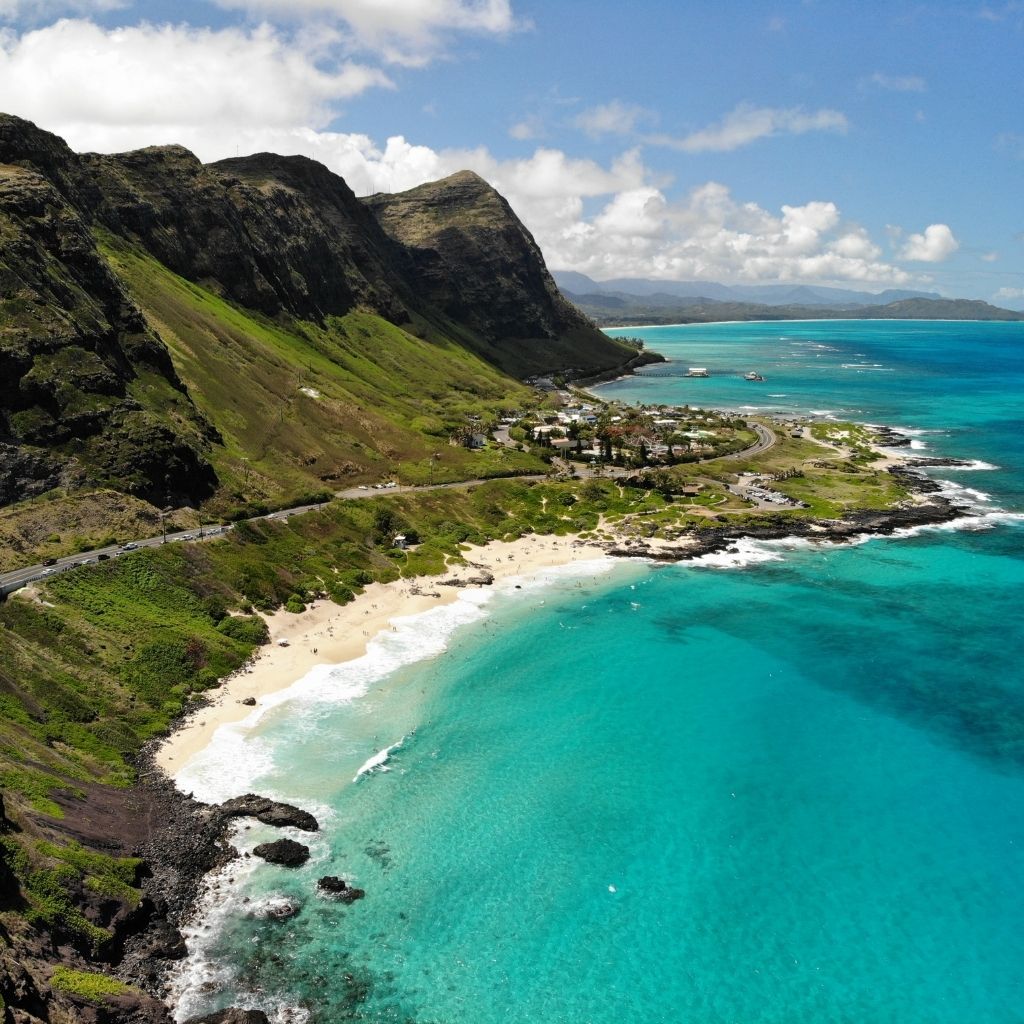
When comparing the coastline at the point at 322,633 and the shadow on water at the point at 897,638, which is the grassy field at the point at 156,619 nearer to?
the coastline at the point at 322,633

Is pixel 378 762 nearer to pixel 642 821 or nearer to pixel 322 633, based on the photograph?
pixel 642 821

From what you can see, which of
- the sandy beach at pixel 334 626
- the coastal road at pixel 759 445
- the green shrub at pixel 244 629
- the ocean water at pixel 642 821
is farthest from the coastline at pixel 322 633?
the coastal road at pixel 759 445

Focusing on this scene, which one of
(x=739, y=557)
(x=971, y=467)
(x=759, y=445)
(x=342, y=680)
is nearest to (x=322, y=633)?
(x=342, y=680)

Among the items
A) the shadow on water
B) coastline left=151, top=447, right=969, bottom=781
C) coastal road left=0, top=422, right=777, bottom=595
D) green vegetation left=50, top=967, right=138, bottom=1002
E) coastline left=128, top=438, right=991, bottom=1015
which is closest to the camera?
green vegetation left=50, top=967, right=138, bottom=1002

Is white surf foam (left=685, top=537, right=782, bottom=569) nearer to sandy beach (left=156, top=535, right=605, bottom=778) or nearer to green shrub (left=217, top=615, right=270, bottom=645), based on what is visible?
sandy beach (left=156, top=535, right=605, bottom=778)

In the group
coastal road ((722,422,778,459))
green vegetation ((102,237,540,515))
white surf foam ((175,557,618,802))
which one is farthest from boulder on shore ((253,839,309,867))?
coastal road ((722,422,778,459))

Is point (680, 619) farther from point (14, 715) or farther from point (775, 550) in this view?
point (14, 715)

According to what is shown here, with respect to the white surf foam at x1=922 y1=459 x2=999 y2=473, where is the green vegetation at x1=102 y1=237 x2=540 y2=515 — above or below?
above
